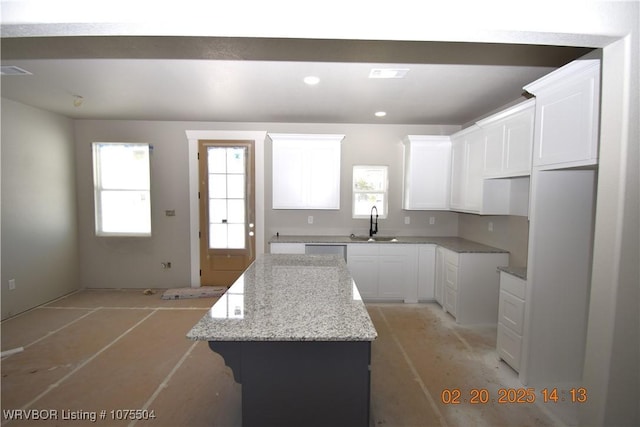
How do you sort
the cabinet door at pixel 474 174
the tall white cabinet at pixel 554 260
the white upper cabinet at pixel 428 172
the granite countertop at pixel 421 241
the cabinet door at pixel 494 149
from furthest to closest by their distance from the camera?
1. the white upper cabinet at pixel 428 172
2. the granite countertop at pixel 421 241
3. the cabinet door at pixel 474 174
4. the cabinet door at pixel 494 149
5. the tall white cabinet at pixel 554 260

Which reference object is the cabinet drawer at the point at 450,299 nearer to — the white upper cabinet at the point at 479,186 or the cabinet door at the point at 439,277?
the cabinet door at the point at 439,277

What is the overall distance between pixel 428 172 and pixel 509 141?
1.41 metres

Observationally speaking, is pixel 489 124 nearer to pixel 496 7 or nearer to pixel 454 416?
pixel 496 7

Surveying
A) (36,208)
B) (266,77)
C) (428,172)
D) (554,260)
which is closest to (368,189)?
(428,172)

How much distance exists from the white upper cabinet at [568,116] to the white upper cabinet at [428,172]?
1.97m

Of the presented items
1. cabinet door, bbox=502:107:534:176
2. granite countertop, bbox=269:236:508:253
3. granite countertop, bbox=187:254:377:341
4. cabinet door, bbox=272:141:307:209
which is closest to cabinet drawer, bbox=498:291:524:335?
granite countertop, bbox=269:236:508:253

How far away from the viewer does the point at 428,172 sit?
420cm

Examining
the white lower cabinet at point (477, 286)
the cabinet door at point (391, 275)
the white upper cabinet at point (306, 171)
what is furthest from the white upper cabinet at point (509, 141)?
the white upper cabinet at point (306, 171)

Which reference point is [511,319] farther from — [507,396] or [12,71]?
[12,71]

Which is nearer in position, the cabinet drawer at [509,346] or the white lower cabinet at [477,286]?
the cabinet drawer at [509,346]

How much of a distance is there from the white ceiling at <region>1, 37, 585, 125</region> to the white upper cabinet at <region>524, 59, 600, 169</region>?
372 mm

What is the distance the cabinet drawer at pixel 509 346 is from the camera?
239 centimetres

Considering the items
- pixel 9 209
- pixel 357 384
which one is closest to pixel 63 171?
pixel 9 209

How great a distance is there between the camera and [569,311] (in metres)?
2.23
